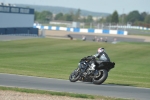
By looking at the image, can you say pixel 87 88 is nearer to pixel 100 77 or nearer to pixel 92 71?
pixel 100 77

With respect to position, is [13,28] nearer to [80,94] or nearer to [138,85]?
[138,85]

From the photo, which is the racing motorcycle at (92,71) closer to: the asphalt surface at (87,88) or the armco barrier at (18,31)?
the asphalt surface at (87,88)

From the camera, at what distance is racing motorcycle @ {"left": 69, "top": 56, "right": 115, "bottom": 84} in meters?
18.0

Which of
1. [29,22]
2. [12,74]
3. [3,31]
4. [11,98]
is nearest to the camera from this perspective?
[11,98]

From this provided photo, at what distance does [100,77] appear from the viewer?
711 inches

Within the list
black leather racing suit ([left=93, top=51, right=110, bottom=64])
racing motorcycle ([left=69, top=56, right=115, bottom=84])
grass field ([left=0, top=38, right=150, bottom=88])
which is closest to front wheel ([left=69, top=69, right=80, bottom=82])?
racing motorcycle ([left=69, top=56, right=115, bottom=84])

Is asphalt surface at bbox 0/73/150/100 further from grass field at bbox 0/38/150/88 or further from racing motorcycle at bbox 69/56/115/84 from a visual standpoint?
grass field at bbox 0/38/150/88

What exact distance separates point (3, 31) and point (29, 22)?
13.7 metres

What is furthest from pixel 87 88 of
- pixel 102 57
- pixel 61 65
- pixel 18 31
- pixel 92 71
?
pixel 18 31

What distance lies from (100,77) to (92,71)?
1.34 ft

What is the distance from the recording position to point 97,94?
48.9ft

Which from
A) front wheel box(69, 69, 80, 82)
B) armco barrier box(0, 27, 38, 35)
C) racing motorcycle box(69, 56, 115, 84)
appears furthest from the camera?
armco barrier box(0, 27, 38, 35)

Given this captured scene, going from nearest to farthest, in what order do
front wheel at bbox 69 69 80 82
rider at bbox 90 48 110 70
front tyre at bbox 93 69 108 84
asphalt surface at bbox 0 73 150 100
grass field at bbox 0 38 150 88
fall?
asphalt surface at bbox 0 73 150 100 → front tyre at bbox 93 69 108 84 → rider at bbox 90 48 110 70 → front wheel at bbox 69 69 80 82 → grass field at bbox 0 38 150 88

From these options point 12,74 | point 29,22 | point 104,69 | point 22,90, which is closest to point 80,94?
point 22,90
